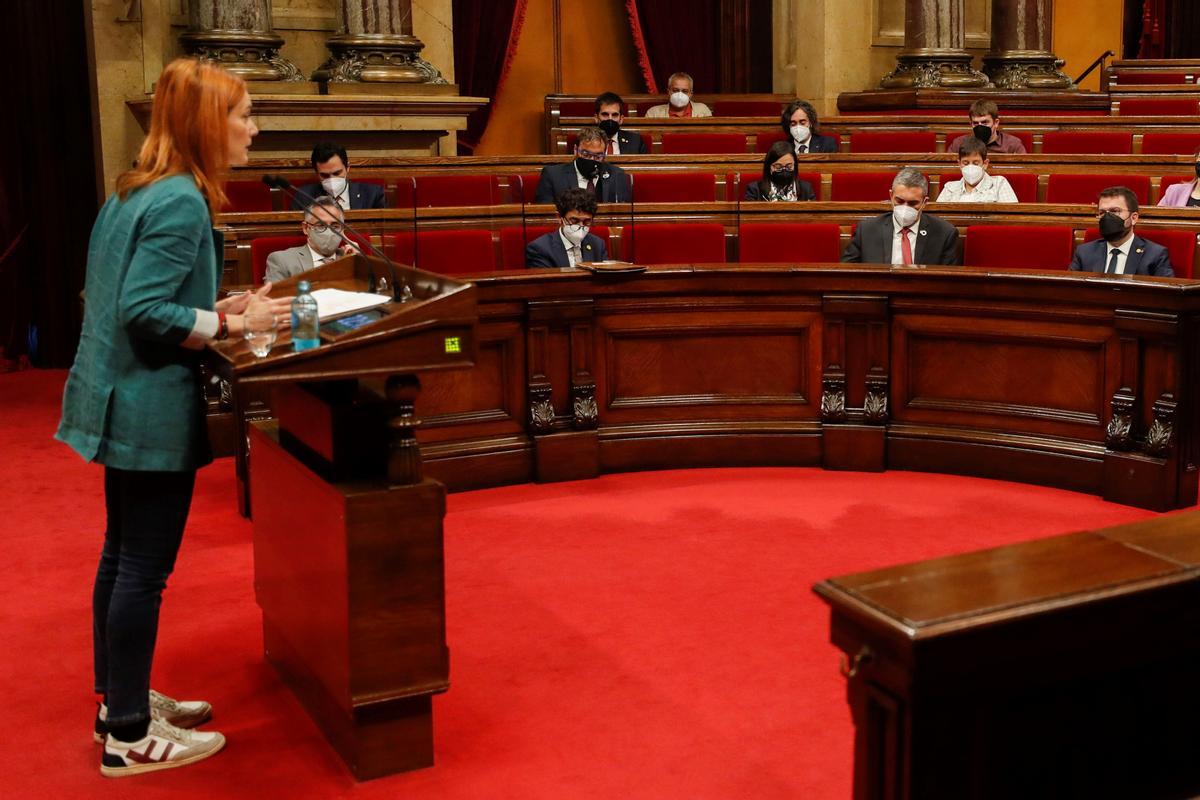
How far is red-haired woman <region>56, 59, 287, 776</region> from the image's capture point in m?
2.44

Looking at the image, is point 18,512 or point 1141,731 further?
point 18,512

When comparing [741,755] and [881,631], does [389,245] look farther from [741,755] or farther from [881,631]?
[881,631]

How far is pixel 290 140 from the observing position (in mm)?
7465

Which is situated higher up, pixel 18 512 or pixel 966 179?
pixel 966 179

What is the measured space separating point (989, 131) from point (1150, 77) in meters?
3.85

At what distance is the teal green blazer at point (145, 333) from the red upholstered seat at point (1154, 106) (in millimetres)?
8304

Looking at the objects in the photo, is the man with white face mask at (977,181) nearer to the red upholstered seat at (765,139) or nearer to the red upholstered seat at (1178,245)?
the red upholstered seat at (1178,245)

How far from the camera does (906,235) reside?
5500 mm

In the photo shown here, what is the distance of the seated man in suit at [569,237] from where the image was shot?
540cm

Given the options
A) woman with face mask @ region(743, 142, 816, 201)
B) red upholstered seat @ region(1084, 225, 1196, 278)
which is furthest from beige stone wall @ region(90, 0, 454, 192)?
red upholstered seat @ region(1084, 225, 1196, 278)

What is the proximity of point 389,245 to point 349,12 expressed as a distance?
8.60 feet

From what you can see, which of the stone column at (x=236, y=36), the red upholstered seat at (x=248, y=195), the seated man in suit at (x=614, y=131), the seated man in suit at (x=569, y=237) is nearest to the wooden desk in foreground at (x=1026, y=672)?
the seated man in suit at (x=569, y=237)

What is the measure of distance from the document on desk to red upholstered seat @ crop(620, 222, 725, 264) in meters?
3.10

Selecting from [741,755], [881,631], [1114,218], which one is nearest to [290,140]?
[1114,218]
